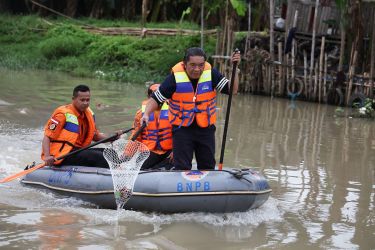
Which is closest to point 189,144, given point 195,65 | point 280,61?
point 195,65

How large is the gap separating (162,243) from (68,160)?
194 cm

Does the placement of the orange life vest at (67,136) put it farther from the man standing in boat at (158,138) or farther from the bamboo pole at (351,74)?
the bamboo pole at (351,74)

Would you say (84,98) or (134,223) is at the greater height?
(84,98)

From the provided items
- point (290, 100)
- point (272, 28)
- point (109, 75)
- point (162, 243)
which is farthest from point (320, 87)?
point (162, 243)

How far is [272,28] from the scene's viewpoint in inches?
653

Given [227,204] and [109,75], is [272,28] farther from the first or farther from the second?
[227,204]

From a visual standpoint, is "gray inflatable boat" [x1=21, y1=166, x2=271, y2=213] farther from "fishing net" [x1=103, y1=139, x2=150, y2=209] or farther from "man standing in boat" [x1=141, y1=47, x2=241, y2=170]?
"man standing in boat" [x1=141, y1=47, x2=241, y2=170]

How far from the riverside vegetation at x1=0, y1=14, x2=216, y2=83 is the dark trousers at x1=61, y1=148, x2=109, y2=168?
11562 millimetres

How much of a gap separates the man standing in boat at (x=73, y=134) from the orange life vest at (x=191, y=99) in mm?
1044

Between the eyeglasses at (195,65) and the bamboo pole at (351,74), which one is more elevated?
the eyeglasses at (195,65)

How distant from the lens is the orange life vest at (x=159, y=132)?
700 centimetres

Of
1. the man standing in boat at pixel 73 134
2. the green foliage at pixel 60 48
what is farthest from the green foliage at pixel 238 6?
the man standing in boat at pixel 73 134

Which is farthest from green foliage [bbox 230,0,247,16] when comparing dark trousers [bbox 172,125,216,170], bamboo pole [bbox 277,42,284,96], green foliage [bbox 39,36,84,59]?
dark trousers [bbox 172,125,216,170]

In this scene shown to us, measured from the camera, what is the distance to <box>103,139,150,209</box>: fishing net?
256 inches
